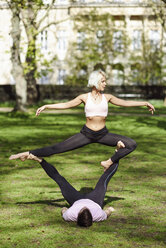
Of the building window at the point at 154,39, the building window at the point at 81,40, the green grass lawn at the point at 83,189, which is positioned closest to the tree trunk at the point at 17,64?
the green grass lawn at the point at 83,189

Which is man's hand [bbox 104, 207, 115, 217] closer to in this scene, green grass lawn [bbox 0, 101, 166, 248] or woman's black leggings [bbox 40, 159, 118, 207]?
green grass lawn [bbox 0, 101, 166, 248]

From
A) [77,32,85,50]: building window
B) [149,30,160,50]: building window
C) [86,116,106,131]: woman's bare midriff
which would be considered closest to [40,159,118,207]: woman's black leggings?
[86,116,106,131]: woman's bare midriff

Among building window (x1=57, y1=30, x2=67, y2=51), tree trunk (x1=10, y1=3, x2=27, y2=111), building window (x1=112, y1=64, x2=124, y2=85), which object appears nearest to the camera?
tree trunk (x1=10, y1=3, x2=27, y2=111)

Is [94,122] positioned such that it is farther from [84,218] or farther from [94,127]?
[84,218]

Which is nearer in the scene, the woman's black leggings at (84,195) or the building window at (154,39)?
the woman's black leggings at (84,195)

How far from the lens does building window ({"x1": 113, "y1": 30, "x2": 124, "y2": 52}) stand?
184 ft

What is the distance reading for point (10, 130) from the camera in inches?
902

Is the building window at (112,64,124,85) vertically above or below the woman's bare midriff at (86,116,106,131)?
below

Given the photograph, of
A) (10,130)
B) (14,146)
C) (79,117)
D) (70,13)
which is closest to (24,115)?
(79,117)

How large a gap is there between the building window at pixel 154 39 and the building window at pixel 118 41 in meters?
3.29

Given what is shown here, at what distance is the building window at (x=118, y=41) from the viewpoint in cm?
5599

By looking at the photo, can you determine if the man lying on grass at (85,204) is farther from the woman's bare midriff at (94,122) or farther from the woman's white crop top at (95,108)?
the woman's white crop top at (95,108)

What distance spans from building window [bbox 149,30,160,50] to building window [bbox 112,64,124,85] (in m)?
4.00

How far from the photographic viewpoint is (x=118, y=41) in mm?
56750
